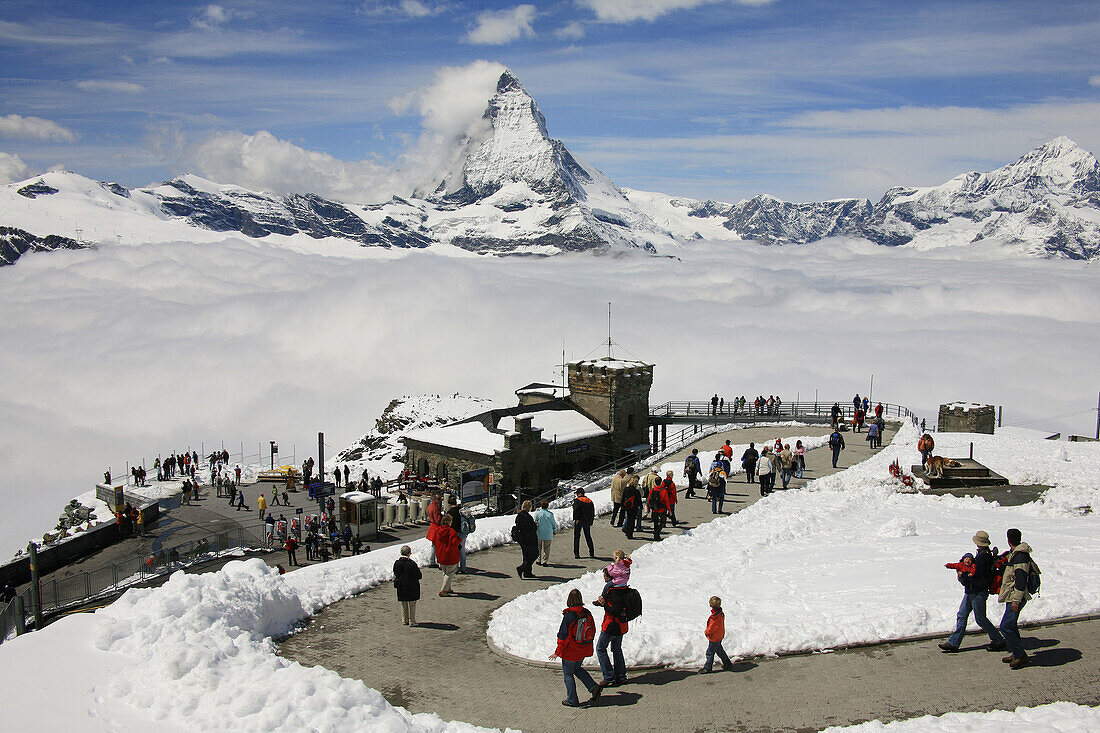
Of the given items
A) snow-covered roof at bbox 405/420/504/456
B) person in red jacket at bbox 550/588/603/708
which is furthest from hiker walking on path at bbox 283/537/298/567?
person in red jacket at bbox 550/588/603/708

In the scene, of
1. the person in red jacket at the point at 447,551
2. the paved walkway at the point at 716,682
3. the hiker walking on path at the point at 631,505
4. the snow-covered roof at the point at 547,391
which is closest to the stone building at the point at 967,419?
the snow-covered roof at the point at 547,391

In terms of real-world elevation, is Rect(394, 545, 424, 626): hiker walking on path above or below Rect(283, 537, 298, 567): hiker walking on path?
above

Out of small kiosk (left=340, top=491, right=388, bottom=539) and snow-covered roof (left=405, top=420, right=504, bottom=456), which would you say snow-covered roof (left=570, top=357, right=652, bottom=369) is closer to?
snow-covered roof (left=405, top=420, right=504, bottom=456)

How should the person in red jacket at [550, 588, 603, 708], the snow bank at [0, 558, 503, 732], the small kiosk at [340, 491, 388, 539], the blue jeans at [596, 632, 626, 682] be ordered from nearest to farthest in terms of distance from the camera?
1. the snow bank at [0, 558, 503, 732]
2. the person in red jacket at [550, 588, 603, 708]
3. the blue jeans at [596, 632, 626, 682]
4. the small kiosk at [340, 491, 388, 539]

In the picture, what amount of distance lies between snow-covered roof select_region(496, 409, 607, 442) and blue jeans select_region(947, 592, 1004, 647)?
29086 millimetres

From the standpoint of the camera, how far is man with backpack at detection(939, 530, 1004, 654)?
934cm

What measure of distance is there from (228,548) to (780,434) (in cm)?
2517

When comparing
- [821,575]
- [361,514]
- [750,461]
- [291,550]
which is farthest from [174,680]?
[750,461]

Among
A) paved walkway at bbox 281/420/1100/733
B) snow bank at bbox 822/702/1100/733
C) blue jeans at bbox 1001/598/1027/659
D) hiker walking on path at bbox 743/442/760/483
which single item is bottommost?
hiker walking on path at bbox 743/442/760/483

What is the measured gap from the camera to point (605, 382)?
42625 mm

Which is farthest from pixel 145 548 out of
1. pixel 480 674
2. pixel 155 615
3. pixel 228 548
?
pixel 480 674

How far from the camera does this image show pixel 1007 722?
25.2 feet

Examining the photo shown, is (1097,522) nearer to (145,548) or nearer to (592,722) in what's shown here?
(592,722)

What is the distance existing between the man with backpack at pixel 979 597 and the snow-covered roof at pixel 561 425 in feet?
95.5
